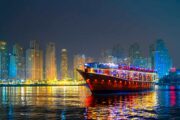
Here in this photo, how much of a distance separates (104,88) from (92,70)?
5.51 meters

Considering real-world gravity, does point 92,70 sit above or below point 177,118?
above

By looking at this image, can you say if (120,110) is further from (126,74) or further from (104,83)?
(126,74)

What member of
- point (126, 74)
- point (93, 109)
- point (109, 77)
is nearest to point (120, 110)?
point (93, 109)

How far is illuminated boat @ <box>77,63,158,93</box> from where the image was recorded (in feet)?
294

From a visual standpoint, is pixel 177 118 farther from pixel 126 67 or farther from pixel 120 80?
pixel 126 67

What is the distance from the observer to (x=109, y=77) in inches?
3602

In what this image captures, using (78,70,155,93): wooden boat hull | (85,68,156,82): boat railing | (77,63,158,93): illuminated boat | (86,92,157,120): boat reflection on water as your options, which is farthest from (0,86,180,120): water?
(85,68,156,82): boat railing

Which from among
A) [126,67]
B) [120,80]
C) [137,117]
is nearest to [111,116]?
[137,117]

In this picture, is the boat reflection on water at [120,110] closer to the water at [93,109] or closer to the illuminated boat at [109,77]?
the water at [93,109]

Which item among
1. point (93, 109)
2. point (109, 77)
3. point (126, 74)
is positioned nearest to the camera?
point (93, 109)

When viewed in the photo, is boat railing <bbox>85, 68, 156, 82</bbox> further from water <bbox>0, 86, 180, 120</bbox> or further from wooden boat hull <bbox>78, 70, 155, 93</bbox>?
water <bbox>0, 86, 180, 120</bbox>

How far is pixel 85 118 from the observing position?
1517 inches

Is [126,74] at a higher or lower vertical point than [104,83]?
higher

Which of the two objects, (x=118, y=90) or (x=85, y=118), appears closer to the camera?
(x=85, y=118)
